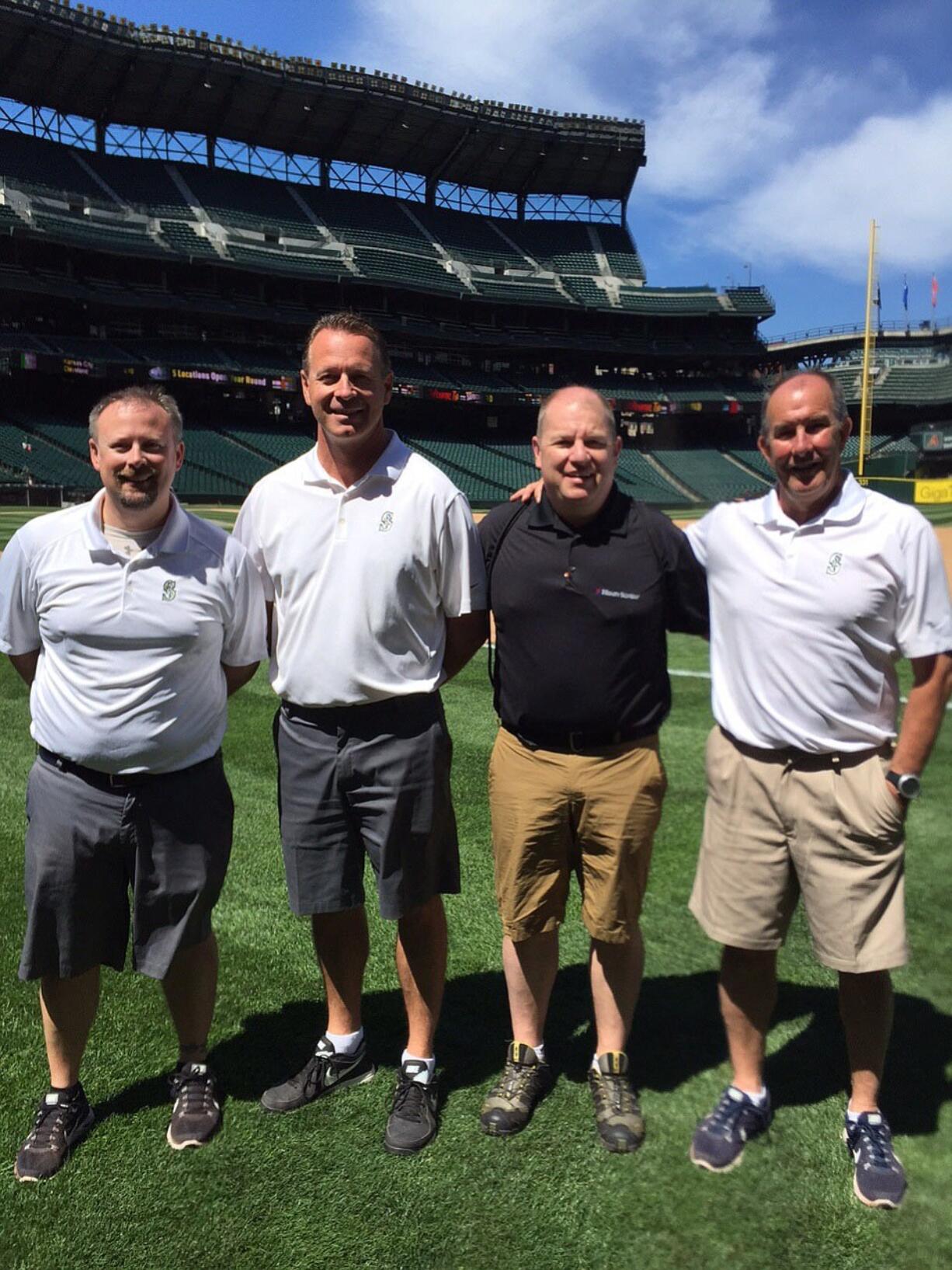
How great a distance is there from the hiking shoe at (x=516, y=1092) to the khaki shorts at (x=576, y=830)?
15.7 inches

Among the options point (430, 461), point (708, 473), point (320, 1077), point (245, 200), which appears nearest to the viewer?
point (320, 1077)

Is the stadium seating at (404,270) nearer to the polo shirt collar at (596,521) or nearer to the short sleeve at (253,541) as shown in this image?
the short sleeve at (253,541)

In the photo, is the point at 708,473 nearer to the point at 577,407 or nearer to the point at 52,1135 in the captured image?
the point at 577,407

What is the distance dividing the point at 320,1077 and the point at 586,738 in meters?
1.43

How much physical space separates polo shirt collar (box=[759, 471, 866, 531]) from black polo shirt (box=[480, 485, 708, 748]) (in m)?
0.27

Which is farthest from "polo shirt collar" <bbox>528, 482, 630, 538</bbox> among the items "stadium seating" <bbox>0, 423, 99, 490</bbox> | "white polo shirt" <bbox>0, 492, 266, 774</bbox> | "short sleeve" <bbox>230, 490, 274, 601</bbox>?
"stadium seating" <bbox>0, 423, 99, 490</bbox>

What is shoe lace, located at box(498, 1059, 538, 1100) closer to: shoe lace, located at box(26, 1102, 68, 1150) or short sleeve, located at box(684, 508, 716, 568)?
shoe lace, located at box(26, 1102, 68, 1150)

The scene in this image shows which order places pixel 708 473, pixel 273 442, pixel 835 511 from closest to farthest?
1. pixel 835 511
2. pixel 273 442
3. pixel 708 473

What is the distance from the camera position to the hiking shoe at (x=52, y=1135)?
2652 mm

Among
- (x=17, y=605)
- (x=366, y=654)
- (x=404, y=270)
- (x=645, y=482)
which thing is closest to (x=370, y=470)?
(x=366, y=654)

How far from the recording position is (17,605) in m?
2.71

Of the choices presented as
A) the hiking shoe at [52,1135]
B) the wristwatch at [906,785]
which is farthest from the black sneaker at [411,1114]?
the wristwatch at [906,785]

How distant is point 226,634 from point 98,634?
37 cm

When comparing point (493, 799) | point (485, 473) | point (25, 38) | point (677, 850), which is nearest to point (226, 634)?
point (493, 799)
